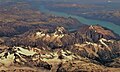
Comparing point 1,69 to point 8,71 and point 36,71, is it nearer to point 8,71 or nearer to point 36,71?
point 8,71

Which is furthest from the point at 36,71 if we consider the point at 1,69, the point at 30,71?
the point at 1,69

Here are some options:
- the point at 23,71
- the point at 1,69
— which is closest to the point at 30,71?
the point at 23,71

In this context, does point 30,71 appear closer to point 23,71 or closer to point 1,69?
point 23,71

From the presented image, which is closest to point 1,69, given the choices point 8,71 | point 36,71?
point 8,71

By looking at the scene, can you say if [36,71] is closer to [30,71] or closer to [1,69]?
[30,71]
